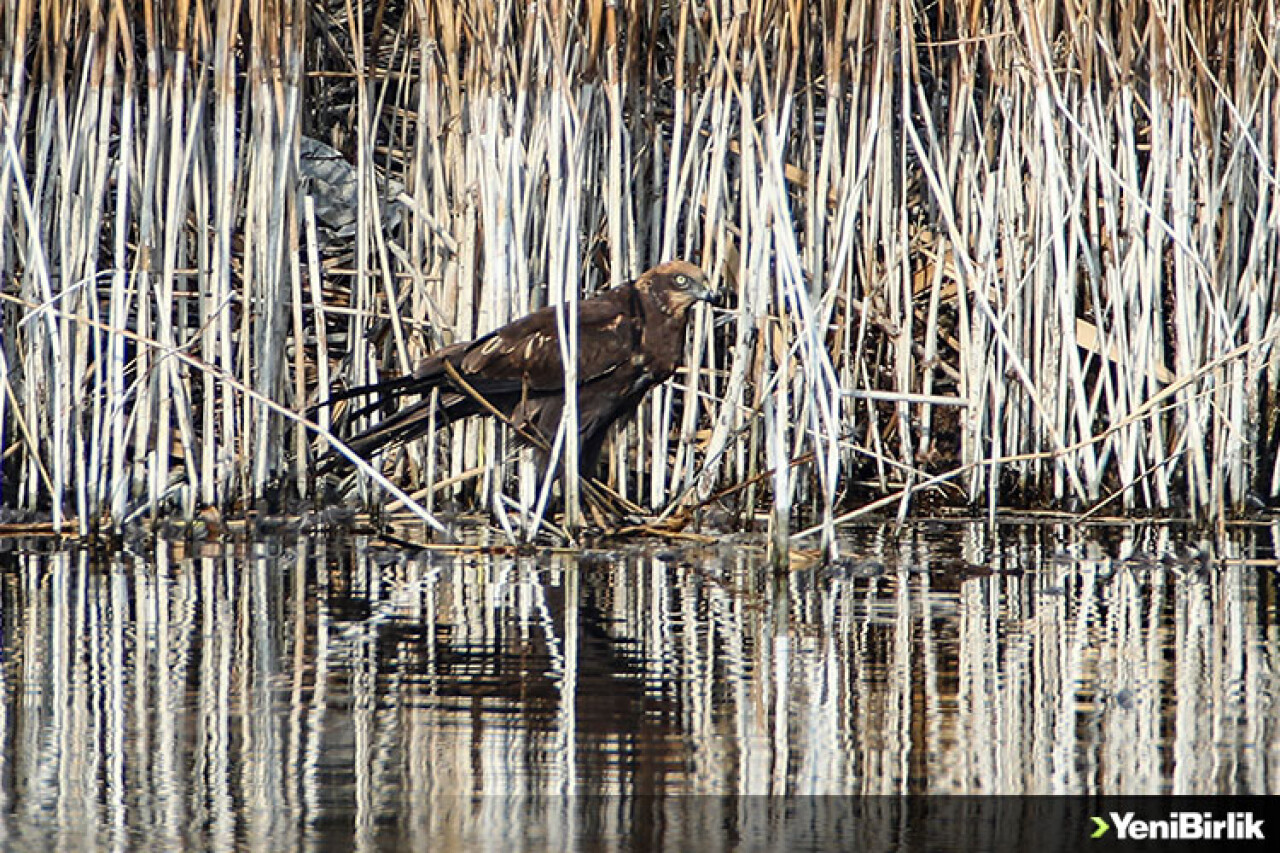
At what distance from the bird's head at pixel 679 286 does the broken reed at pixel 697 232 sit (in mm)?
131

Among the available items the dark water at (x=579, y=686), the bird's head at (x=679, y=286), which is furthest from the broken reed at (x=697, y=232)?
the dark water at (x=579, y=686)

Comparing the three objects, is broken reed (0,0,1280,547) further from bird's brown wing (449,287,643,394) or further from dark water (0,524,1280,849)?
dark water (0,524,1280,849)

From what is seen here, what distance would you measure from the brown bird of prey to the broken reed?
15 cm

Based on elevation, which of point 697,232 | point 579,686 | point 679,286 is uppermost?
point 697,232

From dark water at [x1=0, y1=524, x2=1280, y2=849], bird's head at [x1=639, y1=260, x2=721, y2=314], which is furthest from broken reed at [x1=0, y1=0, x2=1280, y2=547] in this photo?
dark water at [x1=0, y1=524, x2=1280, y2=849]

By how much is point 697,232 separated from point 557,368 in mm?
636

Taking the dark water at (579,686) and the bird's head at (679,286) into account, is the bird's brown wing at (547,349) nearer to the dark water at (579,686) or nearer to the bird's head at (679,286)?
the bird's head at (679,286)

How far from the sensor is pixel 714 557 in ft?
16.4

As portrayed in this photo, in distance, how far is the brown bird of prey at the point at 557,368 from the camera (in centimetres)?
540

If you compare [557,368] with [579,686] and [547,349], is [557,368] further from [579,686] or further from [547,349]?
[579,686]

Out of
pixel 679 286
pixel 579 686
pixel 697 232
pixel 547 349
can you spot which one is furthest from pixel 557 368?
pixel 579 686

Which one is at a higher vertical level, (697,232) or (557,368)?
(697,232)

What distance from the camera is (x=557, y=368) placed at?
5.54 metres

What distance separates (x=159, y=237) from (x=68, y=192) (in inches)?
11.9
